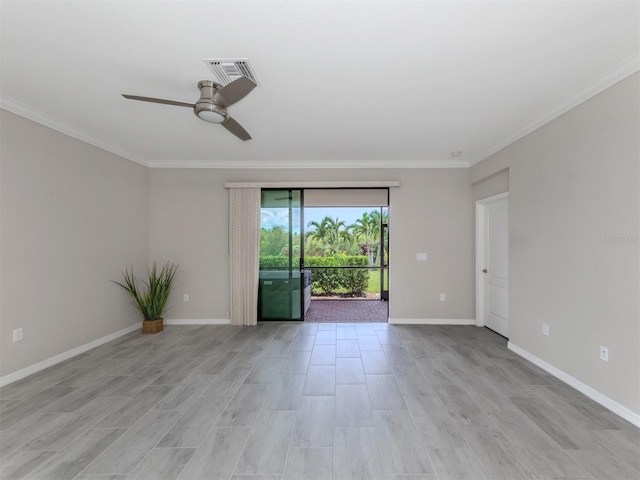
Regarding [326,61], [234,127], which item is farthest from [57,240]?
[326,61]

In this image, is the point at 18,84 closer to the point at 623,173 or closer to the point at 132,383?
the point at 132,383

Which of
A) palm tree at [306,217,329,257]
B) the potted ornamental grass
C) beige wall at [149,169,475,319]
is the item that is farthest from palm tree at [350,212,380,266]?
the potted ornamental grass

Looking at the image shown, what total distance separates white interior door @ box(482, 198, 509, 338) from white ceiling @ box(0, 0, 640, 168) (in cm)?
115

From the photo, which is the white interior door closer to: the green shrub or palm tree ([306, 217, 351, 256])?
the green shrub

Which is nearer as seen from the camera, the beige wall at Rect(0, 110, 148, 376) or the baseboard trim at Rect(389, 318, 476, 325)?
the beige wall at Rect(0, 110, 148, 376)

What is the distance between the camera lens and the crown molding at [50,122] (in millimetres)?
2639

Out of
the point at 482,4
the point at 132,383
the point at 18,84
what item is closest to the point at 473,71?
the point at 482,4

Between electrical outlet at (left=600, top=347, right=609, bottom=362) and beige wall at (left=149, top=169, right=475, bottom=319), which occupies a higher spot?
beige wall at (left=149, top=169, right=475, bottom=319)

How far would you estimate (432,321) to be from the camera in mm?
4535

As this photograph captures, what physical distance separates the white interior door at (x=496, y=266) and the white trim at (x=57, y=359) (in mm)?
5495

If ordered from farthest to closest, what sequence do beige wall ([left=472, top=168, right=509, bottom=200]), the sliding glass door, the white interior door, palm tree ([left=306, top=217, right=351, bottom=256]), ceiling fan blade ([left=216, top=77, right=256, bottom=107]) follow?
palm tree ([left=306, top=217, right=351, bottom=256]) → the sliding glass door → the white interior door → beige wall ([left=472, top=168, right=509, bottom=200]) → ceiling fan blade ([left=216, top=77, right=256, bottom=107])

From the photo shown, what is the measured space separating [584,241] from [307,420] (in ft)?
9.24

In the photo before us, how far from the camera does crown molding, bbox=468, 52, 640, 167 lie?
A: 79.7 inches

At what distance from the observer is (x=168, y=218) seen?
4.62 meters
